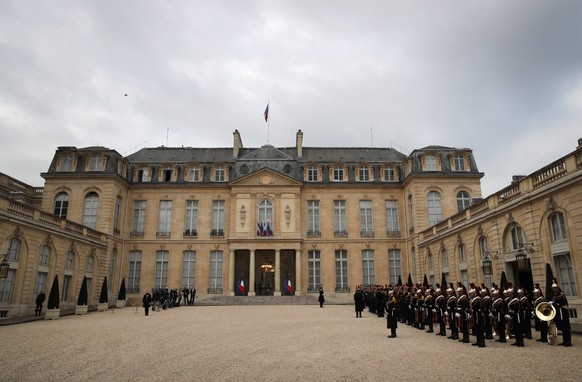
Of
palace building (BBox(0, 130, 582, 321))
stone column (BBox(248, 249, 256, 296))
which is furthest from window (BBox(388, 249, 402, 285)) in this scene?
stone column (BBox(248, 249, 256, 296))

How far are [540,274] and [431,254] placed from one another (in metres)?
11.7

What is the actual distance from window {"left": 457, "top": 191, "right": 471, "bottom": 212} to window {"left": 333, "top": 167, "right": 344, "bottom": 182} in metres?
8.77

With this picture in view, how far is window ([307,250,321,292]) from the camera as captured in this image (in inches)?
1264

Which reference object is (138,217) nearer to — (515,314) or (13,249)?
(13,249)

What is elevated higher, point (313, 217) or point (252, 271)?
point (313, 217)

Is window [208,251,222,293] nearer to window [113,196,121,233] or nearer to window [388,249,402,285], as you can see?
window [113,196,121,233]

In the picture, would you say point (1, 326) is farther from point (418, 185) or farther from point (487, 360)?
point (418, 185)

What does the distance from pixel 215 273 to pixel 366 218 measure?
1237cm

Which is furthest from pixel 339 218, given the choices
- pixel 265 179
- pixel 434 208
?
pixel 434 208

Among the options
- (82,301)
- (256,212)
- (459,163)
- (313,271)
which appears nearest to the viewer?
(82,301)

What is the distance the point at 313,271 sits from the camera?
32.2m

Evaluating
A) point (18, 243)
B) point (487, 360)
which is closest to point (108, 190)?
point (18, 243)

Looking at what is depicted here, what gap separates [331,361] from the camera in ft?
27.0

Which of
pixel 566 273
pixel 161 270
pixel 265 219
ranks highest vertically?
pixel 265 219
